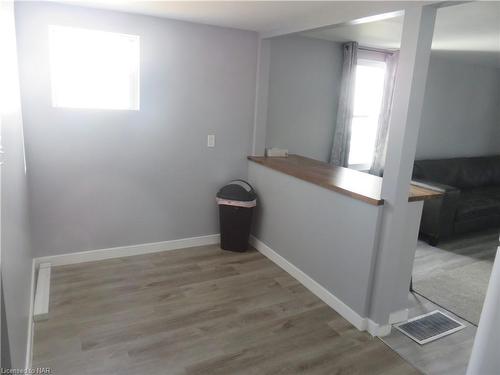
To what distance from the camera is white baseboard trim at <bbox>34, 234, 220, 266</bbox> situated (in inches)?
126

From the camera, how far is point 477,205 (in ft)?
14.1

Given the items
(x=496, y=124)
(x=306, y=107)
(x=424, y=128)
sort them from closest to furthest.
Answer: (x=306, y=107), (x=424, y=128), (x=496, y=124)

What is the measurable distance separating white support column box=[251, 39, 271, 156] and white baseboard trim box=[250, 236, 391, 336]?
102 centimetres

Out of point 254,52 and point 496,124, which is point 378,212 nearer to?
point 254,52

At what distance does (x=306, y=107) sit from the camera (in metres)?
4.36

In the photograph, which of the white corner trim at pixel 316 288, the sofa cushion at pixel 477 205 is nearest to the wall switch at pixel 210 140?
the white corner trim at pixel 316 288

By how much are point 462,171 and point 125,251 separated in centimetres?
458

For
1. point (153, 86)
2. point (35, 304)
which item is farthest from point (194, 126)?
point (35, 304)

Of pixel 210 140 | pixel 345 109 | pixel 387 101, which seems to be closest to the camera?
pixel 210 140

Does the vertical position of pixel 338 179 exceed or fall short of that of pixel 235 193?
it exceeds it

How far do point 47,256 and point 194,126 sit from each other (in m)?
1.75

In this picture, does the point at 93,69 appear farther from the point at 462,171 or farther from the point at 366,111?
the point at 462,171

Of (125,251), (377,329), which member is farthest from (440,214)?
(125,251)

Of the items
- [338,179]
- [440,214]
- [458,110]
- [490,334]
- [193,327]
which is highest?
[458,110]
